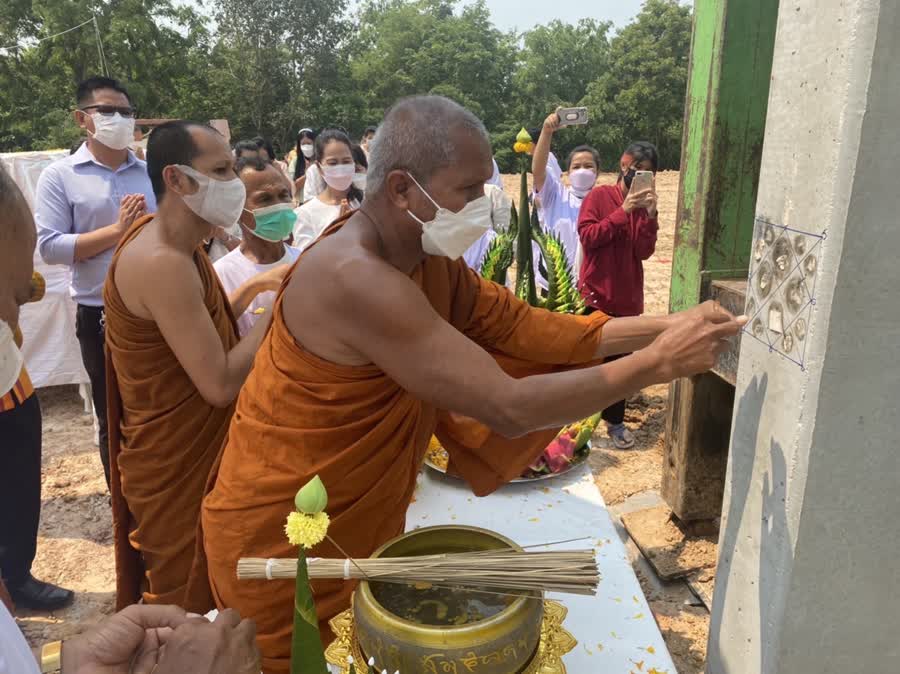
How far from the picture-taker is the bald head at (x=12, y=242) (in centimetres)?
127

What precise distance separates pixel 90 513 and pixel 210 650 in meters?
3.44

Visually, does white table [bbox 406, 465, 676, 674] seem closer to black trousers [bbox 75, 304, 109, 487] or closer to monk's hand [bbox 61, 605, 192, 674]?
monk's hand [bbox 61, 605, 192, 674]

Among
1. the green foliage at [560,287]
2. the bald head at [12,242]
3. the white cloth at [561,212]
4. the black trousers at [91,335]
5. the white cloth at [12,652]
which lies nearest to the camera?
the white cloth at [12,652]

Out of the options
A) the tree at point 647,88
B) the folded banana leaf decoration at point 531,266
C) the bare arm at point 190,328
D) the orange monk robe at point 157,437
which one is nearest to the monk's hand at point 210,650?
the bare arm at point 190,328

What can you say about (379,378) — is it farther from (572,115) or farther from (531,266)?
(572,115)

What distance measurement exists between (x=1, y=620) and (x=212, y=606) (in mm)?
1266

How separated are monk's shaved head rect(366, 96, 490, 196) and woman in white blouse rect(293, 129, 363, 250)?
252 cm

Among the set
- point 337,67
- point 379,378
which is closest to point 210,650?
point 379,378

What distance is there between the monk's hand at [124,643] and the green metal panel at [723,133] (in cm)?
201

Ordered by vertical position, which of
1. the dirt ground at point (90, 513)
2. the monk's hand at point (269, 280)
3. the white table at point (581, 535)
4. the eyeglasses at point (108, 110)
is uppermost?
the eyeglasses at point (108, 110)

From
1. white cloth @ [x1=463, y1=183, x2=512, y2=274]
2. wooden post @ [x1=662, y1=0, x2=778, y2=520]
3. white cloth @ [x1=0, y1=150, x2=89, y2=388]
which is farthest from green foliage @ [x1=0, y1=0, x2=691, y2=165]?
wooden post @ [x1=662, y1=0, x2=778, y2=520]

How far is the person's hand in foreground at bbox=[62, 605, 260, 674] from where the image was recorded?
909mm

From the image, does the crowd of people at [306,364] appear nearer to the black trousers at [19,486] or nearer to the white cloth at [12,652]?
the black trousers at [19,486]

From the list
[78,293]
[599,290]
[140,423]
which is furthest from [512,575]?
[599,290]
